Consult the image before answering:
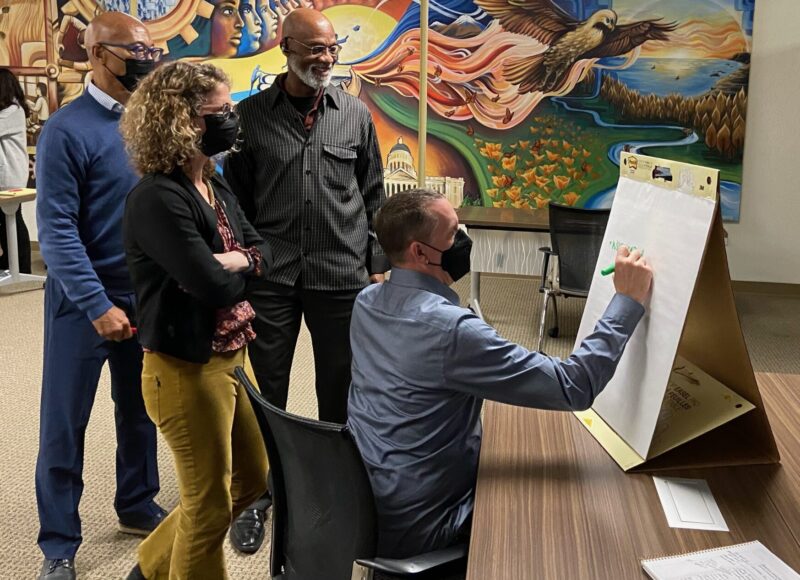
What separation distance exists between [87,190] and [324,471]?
1.12 meters

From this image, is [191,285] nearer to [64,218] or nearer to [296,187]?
[64,218]

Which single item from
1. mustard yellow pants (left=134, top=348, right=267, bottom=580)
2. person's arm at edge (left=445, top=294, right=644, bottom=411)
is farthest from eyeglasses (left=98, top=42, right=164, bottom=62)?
person's arm at edge (left=445, top=294, right=644, bottom=411)

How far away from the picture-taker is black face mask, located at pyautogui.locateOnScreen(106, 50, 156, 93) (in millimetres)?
2172

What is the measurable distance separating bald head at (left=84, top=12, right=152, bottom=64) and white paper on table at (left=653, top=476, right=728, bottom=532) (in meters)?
1.64

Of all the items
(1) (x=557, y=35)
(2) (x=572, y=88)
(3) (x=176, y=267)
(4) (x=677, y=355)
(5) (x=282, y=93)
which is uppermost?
(1) (x=557, y=35)

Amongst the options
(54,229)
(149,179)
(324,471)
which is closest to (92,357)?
(54,229)

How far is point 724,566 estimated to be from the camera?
116cm

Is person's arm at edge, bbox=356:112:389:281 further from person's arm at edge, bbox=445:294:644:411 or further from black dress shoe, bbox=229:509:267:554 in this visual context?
person's arm at edge, bbox=445:294:644:411

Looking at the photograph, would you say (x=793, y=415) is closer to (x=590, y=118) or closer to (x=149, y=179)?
(x=149, y=179)

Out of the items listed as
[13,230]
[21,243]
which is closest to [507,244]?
[13,230]

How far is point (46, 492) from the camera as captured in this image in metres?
2.27

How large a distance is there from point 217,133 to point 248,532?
4.23 ft

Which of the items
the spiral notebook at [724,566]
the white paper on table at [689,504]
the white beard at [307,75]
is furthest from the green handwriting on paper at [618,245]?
the white beard at [307,75]

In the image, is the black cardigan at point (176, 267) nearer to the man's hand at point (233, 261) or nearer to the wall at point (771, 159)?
the man's hand at point (233, 261)
